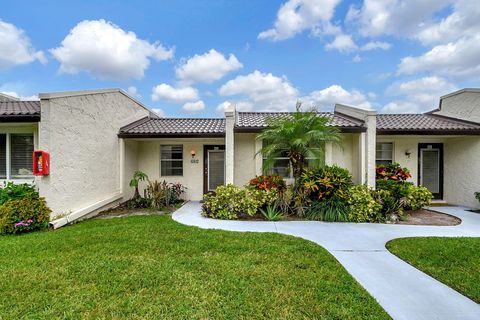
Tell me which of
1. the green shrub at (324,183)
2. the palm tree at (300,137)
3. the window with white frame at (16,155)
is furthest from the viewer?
the window with white frame at (16,155)

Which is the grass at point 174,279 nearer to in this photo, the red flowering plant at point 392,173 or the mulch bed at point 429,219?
the mulch bed at point 429,219

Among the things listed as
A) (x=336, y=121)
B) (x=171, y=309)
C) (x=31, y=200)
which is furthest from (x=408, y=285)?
(x=31, y=200)

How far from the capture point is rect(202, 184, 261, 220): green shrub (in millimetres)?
8961

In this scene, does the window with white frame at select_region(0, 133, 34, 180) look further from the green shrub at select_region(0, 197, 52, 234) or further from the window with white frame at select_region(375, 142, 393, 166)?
the window with white frame at select_region(375, 142, 393, 166)

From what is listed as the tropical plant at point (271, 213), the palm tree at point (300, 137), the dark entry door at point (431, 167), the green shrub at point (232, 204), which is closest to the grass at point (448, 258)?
the tropical plant at point (271, 213)

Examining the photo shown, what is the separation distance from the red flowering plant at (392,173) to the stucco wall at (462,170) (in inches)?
116

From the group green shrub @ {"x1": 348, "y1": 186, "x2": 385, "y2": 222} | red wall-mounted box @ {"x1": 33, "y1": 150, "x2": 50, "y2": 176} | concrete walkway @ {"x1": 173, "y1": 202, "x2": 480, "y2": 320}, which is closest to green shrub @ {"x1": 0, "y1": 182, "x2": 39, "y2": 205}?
red wall-mounted box @ {"x1": 33, "y1": 150, "x2": 50, "y2": 176}

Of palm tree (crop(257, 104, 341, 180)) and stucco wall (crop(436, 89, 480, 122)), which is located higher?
stucco wall (crop(436, 89, 480, 122))

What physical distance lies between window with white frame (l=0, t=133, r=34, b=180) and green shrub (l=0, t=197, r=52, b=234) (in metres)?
2.32

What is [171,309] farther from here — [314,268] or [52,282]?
[314,268]

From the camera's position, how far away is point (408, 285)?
4.12 meters

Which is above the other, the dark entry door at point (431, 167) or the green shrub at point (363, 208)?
the dark entry door at point (431, 167)

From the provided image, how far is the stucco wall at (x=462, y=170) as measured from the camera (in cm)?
1077

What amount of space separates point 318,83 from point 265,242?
39.1ft
